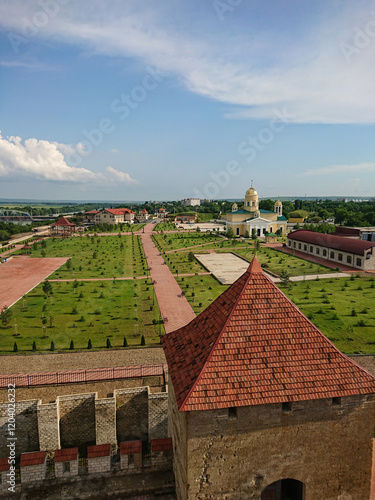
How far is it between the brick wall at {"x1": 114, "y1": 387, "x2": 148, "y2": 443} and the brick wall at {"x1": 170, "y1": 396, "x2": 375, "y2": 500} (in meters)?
5.93

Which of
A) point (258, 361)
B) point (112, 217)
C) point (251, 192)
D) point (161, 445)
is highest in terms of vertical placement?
point (251, 192)

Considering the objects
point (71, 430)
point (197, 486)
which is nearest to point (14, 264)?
point (71, 430)

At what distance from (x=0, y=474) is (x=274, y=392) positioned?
9.37 m

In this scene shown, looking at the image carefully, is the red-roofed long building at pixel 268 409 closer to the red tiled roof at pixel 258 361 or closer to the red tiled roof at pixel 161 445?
the red tiled roof at pixel 258 361

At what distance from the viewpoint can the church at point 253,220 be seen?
299 ft

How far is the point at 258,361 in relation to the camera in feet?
28.2

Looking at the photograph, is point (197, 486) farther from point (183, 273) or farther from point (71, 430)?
point (183, 273)

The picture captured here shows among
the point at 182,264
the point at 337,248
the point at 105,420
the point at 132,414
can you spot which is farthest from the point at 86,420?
the point at 337,248

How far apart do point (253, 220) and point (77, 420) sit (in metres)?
80.9

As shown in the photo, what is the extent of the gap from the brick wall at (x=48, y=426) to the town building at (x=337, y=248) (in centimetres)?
4421

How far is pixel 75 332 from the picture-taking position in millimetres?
25531

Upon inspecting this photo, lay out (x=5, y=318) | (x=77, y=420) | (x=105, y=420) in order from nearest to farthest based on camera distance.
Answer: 1. (x=105, y=420)
2. (x=77, y=420)
3. (x=5, y=318)

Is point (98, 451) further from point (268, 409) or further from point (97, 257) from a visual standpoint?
point (97, 257)

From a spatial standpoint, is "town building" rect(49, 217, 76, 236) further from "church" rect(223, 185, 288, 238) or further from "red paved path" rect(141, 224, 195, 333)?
"red paved path" rect(141, 224, 195, 333)
